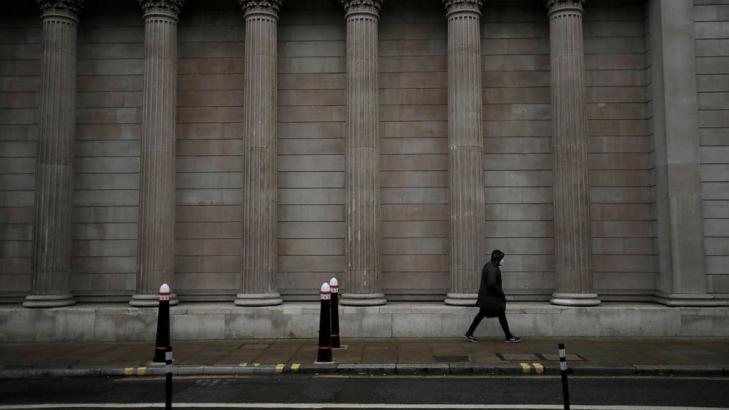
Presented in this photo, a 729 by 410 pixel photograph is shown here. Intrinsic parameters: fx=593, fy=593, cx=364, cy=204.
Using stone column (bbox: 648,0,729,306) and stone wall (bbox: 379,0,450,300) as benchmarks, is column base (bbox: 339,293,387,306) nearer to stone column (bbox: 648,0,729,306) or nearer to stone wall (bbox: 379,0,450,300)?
stone wall (bbox: 379,0,450,300)

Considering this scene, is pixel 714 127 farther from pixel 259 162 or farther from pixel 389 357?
pixel 259 162

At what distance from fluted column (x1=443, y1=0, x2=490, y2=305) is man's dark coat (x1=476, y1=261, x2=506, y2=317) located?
1.41 metres

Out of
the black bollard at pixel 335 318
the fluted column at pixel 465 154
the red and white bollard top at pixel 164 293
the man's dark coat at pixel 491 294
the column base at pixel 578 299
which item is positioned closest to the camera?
the red and white bollard top at pixel 164 293

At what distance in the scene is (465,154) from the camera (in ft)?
53.5

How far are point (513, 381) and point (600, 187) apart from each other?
8509 millimetres

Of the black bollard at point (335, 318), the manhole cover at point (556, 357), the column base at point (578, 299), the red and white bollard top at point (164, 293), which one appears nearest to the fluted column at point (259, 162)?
the black bollard at point (335, 318)

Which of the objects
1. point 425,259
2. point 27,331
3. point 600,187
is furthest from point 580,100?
point 27,331

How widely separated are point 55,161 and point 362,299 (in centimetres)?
935

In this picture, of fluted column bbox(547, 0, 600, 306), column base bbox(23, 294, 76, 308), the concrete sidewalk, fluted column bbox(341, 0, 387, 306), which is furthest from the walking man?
column base bbox(23, 294, 76, 308)

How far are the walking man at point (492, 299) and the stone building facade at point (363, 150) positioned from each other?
152 cm

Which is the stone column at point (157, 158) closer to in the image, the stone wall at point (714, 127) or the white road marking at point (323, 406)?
the white road marking at point (323, 406)

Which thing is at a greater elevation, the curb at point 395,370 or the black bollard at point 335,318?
the black bollard at point 335,318

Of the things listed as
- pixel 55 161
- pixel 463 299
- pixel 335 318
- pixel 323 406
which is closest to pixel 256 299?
pixel 335 318

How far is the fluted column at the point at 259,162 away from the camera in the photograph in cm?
1620
